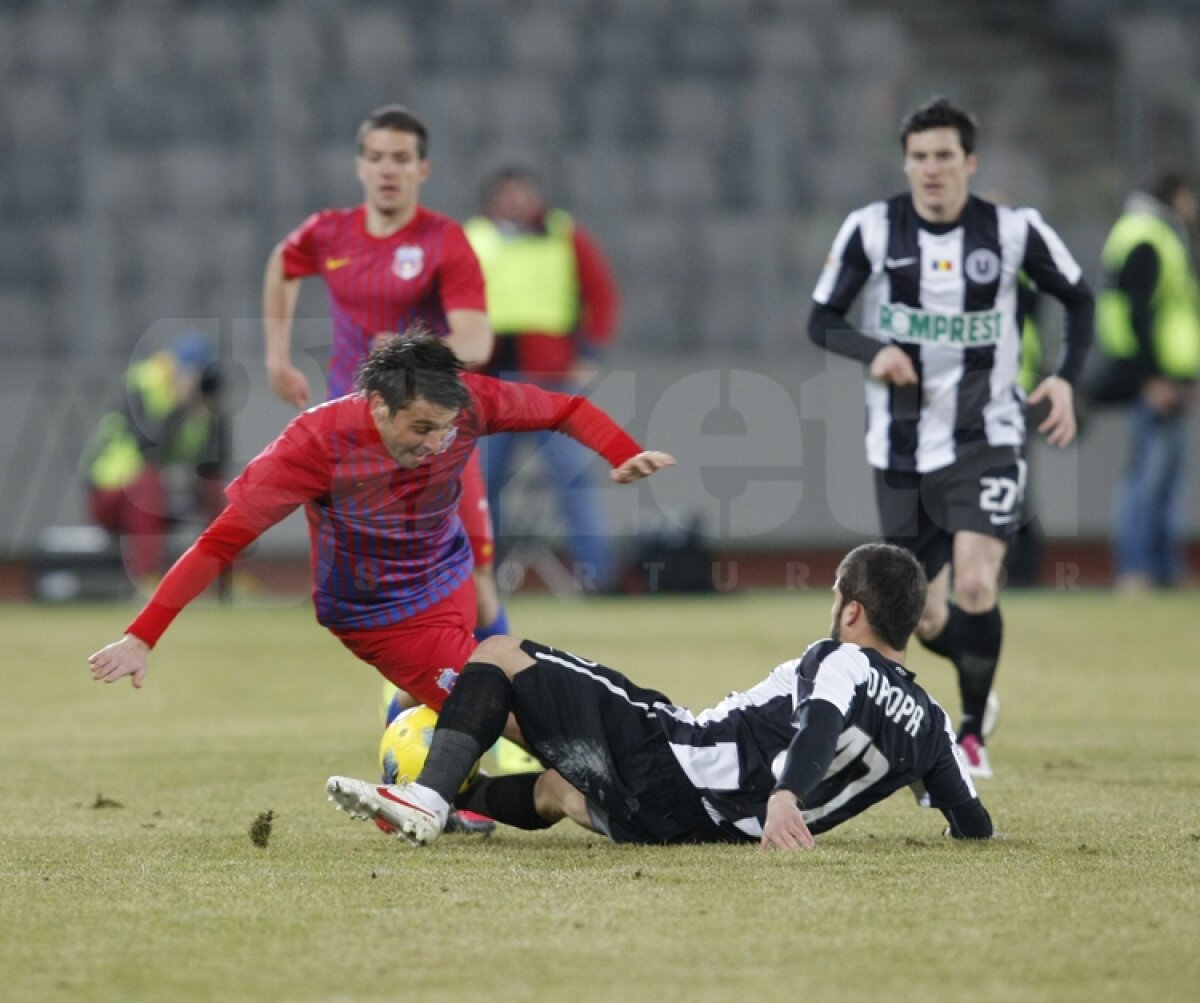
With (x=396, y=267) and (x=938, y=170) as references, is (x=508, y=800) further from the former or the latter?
(x=938, y=170)

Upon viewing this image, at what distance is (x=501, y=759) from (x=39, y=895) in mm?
2235

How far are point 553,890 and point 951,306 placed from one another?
119 inches

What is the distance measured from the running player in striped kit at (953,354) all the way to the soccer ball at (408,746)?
6.32 feet

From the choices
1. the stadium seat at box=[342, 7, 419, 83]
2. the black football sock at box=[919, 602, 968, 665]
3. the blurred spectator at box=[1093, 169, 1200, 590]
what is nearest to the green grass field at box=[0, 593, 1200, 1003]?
the black football sock at box=[919, 602, 968, 665]

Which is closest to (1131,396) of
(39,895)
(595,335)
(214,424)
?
(595,335)

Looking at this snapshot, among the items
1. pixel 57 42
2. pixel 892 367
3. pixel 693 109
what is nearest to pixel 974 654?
pixel 892 367

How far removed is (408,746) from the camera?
197 inches

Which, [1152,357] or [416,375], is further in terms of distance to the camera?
[1152,357]

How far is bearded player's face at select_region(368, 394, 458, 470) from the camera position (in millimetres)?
4645

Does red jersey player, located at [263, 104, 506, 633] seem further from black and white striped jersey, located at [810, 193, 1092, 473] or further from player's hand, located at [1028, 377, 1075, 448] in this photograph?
player's hand, located at [1028, 377, 1075, 448]

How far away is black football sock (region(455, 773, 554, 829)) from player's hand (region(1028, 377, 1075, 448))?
221 centimetres

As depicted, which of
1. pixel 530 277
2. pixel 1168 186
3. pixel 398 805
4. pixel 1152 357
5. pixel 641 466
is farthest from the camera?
pixel 1152 357

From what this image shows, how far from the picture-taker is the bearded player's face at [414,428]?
15.2ft

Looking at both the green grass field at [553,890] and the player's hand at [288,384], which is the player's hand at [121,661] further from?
the player's hand at [288,384]
